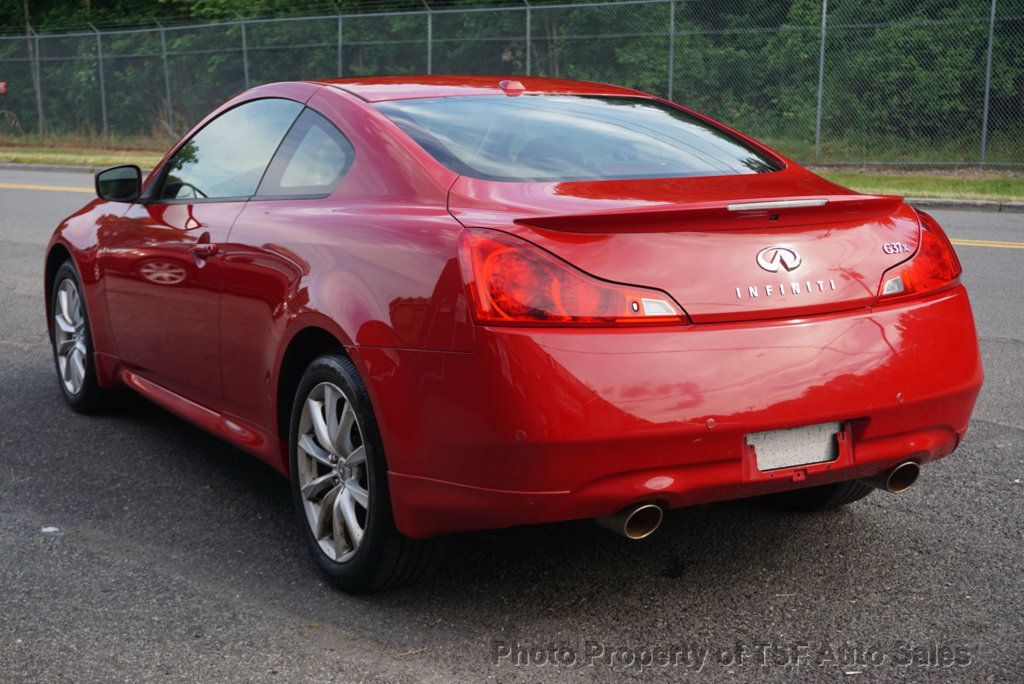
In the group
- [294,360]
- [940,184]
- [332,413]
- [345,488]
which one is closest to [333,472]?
[345,488]

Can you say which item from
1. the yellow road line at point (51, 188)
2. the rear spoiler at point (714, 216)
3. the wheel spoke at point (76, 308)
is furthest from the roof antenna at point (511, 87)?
the yellow road line at point (51, 188)

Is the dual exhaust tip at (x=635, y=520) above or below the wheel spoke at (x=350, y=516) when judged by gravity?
above

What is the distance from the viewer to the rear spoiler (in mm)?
3459

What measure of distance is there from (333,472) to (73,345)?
266cm

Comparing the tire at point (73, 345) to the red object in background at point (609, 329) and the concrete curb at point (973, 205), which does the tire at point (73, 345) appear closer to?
the red object in background at point (609, 329)

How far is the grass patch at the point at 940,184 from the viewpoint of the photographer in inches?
647

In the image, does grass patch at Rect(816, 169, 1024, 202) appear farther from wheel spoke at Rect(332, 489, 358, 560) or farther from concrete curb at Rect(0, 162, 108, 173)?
concrete curb at Rect(0, 162, 108, 173)

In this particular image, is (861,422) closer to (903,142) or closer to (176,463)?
(176,463)

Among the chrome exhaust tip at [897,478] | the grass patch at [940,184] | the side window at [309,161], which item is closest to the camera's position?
the chrome exhaust tip at [897,478]

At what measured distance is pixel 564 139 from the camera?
4250mm

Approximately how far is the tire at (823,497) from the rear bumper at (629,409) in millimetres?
771

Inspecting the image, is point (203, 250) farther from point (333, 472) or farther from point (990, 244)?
point (990, 244)

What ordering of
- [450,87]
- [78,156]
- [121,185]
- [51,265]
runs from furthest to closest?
[78,156], [51,265], [121,185], [450,87]

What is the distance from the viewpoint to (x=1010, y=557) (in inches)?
163
